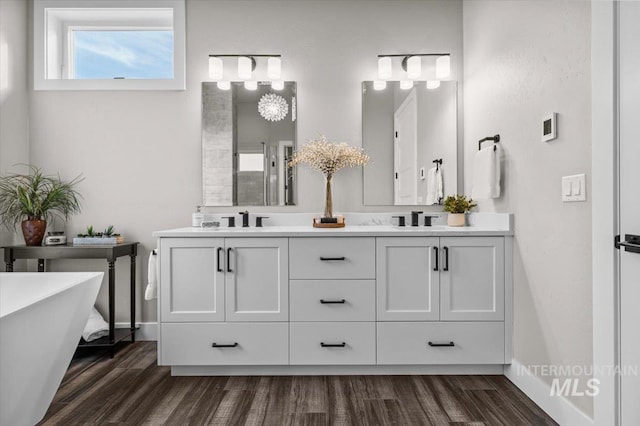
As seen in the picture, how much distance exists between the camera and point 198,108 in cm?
289

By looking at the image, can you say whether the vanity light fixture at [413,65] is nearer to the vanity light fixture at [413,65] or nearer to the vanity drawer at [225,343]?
the vanity light fixture at [413,65]

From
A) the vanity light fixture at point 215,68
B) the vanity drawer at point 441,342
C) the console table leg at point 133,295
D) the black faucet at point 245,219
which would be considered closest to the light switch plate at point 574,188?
the vanity drawer at point 441,342

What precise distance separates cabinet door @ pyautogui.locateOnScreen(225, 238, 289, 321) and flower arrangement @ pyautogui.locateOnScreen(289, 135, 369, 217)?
26.2 inches

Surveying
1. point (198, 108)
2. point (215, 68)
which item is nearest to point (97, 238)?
point (198, 108)

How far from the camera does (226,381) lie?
218cm

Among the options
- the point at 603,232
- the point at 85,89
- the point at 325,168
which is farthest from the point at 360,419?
the point at 85,89

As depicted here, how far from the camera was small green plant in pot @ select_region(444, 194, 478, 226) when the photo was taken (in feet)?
8.58

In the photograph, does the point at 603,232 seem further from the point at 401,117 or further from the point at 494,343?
the point at 401,117

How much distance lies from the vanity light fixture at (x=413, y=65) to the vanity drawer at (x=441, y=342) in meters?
1.78

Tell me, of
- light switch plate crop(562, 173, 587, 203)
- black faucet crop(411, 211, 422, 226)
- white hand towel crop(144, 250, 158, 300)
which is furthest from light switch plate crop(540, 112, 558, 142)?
white hand towel crop(144, 250, 158, 300)

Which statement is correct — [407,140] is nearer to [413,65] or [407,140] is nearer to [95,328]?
[413,65]

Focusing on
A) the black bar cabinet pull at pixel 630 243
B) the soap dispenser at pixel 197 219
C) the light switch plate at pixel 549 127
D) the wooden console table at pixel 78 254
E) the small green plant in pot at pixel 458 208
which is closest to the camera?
the black bar cabinet pull at pixel 630 243

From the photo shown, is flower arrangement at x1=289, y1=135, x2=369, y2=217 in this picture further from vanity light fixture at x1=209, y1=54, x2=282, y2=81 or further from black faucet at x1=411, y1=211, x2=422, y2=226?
vanity light fixture at x1=209, y1=54, x2=282, y2=81

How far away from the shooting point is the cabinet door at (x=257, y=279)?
220 centimetres
